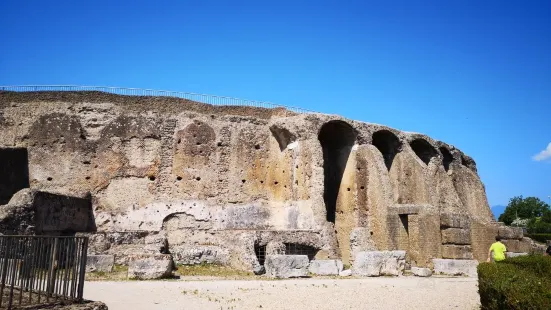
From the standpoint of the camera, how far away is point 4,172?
1955 cm

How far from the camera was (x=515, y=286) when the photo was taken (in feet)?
20.0

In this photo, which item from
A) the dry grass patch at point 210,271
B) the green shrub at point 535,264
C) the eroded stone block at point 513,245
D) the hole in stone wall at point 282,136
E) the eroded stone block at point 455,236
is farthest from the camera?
the hole in stone wall at point 282,136

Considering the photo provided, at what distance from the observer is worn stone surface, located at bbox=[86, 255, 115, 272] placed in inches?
560

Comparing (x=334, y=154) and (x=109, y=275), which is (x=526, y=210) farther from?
(x=109, y=275)

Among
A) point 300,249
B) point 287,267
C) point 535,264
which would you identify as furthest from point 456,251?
point 535,264

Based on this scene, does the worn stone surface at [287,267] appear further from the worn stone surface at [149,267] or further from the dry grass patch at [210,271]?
the worn stone surface at [149,267]

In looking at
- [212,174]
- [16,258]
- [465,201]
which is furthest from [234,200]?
[16,258]

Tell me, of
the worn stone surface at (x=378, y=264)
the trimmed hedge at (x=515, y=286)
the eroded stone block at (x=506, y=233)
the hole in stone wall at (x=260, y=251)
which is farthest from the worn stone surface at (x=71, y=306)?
the eroded stone block at (x=506, y=233)

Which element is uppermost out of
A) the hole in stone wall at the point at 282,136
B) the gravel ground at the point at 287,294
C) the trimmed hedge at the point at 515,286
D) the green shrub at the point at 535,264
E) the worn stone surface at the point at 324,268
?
the hole in stone wall at the point at 282,136

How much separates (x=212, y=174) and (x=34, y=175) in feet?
22.4

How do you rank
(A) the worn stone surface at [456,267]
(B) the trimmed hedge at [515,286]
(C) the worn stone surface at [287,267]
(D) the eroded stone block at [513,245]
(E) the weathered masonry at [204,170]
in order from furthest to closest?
(E) the weathered masonry at [204,170], (D) the eroded stone block at [513,245], (A) the worn stone surface at [456,267], (C) the worn stone surface at [287,267], (B) the trimmed hedge at [515,286]

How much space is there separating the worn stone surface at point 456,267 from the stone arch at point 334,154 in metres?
6.93

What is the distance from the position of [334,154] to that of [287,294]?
13.0 meters

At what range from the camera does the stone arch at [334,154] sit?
72.5 feet
